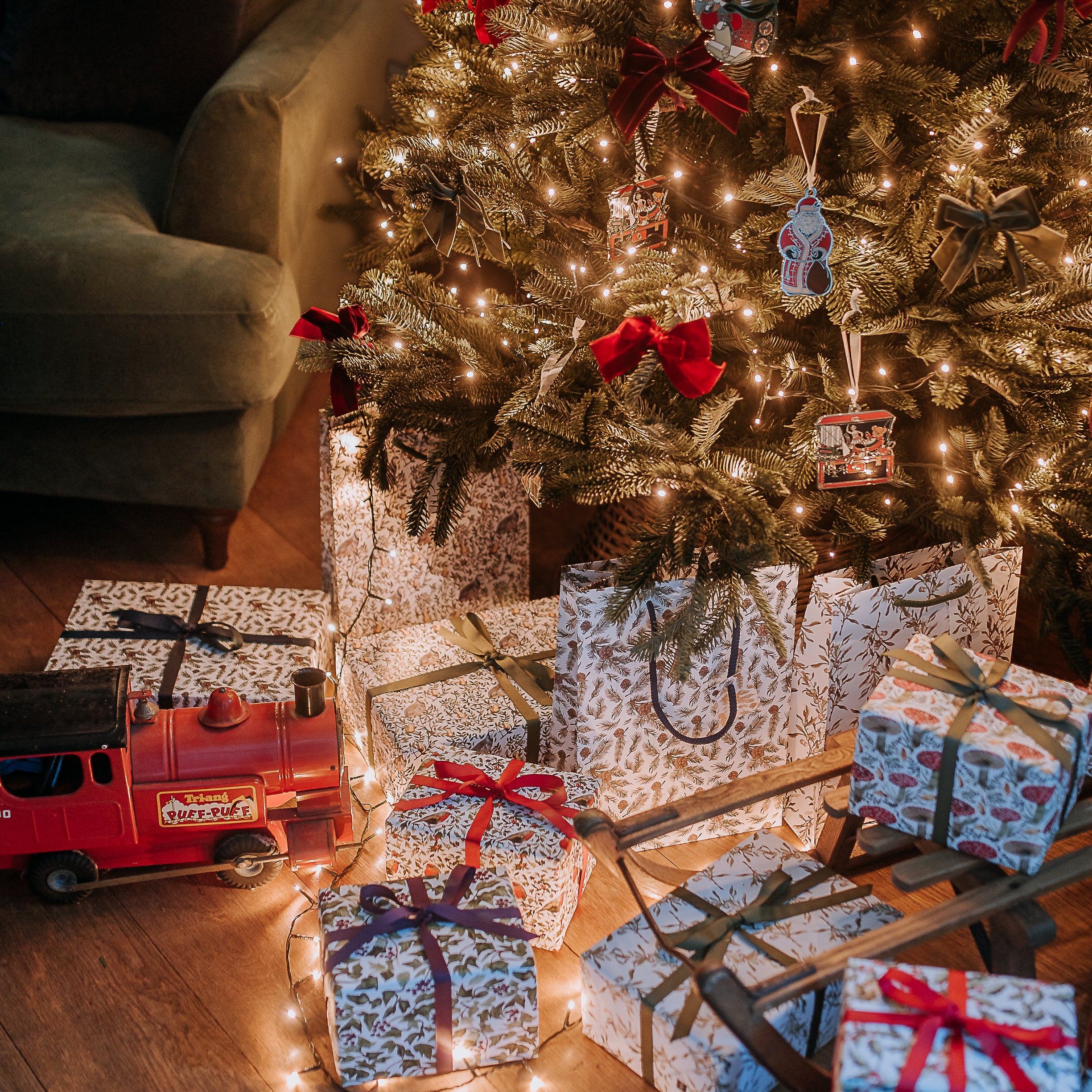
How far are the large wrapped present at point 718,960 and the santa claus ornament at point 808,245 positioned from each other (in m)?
0.64

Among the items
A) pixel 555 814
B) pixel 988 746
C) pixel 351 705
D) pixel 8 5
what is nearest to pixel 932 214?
pixel 988 746

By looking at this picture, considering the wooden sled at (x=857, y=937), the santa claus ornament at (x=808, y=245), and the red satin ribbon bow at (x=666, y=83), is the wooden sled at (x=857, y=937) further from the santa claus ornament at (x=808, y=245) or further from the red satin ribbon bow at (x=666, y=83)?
the red satin ribbon bow at (x=666, y=83)

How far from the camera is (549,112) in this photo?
1.29 metres

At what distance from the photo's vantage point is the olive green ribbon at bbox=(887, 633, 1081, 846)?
1.03m

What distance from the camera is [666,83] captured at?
1.14 m

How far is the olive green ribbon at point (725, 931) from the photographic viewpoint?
41.9 inches

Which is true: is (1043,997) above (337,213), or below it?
below

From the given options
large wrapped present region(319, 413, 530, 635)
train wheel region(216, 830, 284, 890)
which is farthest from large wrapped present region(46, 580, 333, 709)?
train wheel region(216, 830, 284, 890)

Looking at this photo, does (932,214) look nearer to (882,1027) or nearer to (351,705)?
(882,1027)

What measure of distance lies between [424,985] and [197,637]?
0.69 metres

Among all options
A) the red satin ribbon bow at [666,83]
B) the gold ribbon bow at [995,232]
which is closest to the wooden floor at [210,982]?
the gold ribbon bow at [995,232]

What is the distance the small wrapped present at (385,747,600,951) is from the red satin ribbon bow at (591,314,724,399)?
496 millimetres

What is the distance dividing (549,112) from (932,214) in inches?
18.0

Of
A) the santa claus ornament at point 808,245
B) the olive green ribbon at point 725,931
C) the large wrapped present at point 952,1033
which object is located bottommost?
the olive green ribbon at point 725,931
